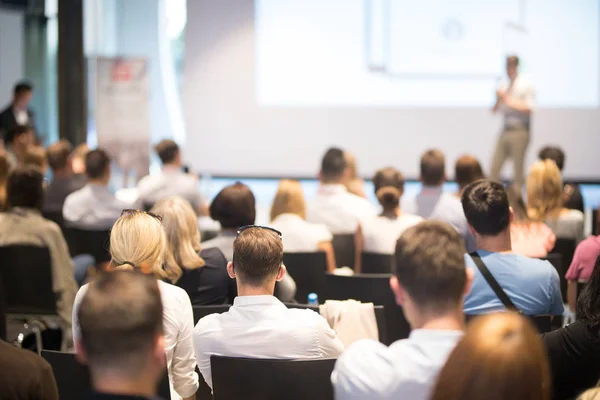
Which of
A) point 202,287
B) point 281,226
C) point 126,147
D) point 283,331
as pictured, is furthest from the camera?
point 126,147

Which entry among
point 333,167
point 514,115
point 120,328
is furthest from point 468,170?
point 120,328

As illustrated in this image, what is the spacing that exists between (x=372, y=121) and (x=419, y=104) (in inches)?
27.7

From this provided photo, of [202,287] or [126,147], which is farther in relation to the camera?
[126,147]

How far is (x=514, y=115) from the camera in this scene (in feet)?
29.1

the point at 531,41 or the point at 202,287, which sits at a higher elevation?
the point at 531,41

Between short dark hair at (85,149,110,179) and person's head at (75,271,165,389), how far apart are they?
4.24m

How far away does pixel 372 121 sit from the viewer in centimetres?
1150

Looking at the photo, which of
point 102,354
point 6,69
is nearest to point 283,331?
point 102,354

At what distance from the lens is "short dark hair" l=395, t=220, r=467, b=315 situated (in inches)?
76.8

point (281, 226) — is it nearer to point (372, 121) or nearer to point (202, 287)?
point (202, 287)

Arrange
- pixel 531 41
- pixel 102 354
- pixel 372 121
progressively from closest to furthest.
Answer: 1. pixel 102 354
2. pixel 531 41
3. pixel 372 121

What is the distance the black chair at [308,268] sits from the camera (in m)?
4.39

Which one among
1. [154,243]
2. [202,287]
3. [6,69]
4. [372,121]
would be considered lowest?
[202,287]

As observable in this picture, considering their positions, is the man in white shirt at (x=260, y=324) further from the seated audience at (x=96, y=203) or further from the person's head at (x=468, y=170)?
the seated audience at (x=96, y=203)
